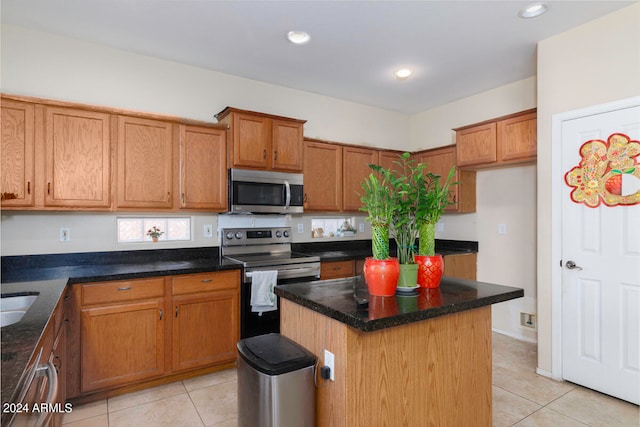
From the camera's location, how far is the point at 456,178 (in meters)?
4.16

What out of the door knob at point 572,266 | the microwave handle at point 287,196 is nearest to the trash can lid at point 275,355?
the microwave handle at point 287,196

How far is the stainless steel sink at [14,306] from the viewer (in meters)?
1.87

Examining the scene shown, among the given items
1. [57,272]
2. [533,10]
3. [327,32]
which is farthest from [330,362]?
[533,10]

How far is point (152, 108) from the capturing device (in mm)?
3266

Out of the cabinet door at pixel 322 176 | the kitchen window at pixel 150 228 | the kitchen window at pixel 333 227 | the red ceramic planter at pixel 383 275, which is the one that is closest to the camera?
the red ceramic planter at pixel 383 275

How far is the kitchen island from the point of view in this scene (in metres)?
1.50

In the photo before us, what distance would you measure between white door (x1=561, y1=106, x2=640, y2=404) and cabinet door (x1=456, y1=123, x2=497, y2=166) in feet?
2.94

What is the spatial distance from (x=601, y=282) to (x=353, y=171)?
2.52 meters

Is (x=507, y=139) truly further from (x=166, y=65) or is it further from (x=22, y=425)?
(x=22, y=425)

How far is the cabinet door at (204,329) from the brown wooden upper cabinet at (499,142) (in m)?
2.86

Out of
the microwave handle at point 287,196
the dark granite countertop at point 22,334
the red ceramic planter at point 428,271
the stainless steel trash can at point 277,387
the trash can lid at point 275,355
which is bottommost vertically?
the stainless steel trash can at point 277,387

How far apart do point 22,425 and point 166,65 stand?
3.11 metres

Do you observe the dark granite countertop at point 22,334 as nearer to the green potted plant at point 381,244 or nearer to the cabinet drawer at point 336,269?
the green potted plant at point 381,244

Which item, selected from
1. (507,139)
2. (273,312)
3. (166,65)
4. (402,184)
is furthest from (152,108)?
(507,139)
